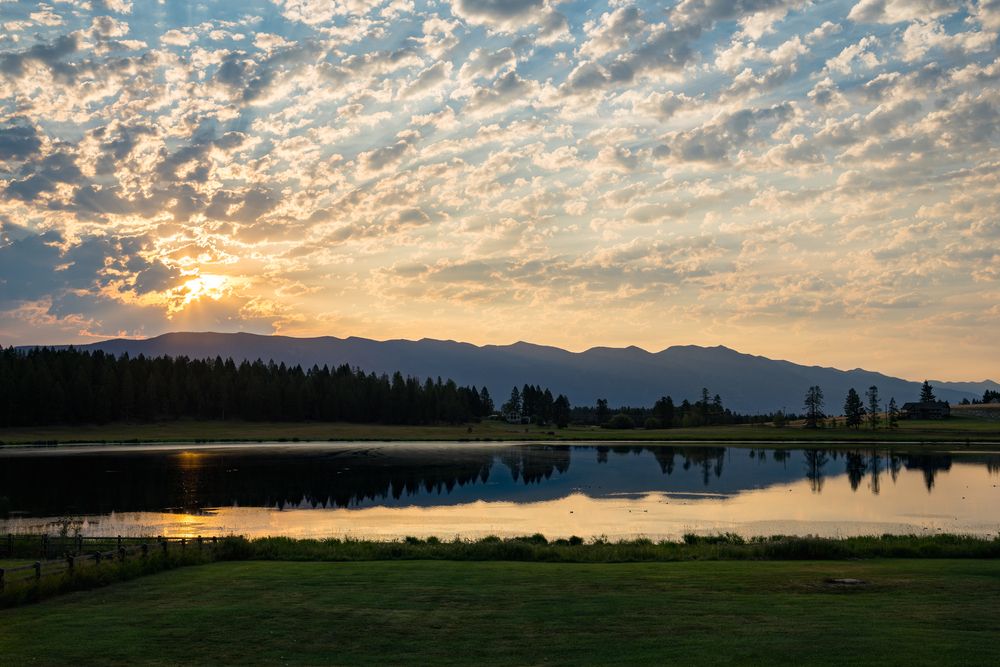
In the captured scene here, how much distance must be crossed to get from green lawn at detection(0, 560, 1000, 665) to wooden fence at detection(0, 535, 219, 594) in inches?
75.8

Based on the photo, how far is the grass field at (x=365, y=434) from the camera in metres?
145

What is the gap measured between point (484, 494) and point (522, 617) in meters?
47.4

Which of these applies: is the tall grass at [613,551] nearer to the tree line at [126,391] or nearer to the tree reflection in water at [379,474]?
the tree reflection in water at [379,474]

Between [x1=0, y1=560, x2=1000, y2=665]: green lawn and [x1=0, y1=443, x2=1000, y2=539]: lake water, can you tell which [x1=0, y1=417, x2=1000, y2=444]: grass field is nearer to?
[x1=0, y1=443, x2=1000, y2=539]: lake water

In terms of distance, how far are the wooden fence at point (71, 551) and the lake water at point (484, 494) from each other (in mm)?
8256

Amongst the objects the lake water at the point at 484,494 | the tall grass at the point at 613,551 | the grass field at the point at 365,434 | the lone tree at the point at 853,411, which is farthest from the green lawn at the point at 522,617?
the lone tree at the point at 853,411

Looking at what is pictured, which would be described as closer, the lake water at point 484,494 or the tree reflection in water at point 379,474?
the lake water at point 484,494

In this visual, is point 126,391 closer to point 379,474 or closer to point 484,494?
point 379,474

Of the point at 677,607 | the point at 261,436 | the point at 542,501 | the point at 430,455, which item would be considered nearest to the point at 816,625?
the point at 677,607

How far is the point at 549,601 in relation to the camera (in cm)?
2252

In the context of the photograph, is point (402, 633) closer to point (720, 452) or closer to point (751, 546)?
point (751, 546)

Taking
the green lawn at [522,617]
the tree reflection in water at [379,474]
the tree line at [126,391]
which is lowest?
the tree reflection in water at [379,474]

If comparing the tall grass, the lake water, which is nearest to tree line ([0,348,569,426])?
the lake water

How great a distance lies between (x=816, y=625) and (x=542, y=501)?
4440 cm
